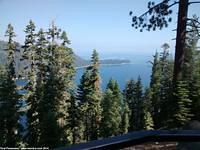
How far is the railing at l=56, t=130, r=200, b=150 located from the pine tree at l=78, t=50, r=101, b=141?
45.0 meters

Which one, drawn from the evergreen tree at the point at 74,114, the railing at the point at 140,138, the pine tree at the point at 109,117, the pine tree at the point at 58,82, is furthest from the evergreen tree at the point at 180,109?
the pine tree at the point at 109,117

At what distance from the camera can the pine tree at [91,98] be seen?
4850 centimetres

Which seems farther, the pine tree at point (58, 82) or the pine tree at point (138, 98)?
the pine tree at point (138, 98)

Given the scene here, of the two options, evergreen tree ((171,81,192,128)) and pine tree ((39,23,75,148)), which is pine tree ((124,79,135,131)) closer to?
pine tree ((39,23,75,148))

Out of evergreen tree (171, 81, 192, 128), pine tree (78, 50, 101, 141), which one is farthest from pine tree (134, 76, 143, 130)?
evergreen tree (171, 81, 192, 128)

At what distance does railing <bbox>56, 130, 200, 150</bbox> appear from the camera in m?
1.84

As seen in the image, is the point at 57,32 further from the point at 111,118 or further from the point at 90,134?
the point at 90,134

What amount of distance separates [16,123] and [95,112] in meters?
16.3

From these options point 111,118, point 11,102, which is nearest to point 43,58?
point 11,102

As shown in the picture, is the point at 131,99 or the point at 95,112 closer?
the point at 95,112

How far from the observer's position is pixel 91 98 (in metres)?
50.2

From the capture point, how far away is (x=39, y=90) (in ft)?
137

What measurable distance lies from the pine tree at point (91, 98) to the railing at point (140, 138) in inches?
1773

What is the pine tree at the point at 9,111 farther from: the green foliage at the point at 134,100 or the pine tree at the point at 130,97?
the pine tree at the point at 130,97
